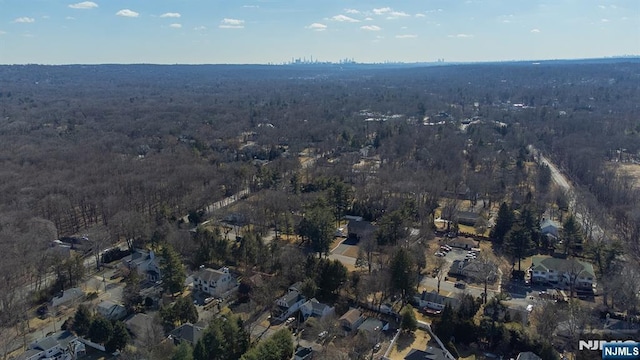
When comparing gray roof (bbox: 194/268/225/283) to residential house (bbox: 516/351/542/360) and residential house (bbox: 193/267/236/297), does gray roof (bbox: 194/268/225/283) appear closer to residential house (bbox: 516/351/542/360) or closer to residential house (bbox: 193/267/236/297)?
residential house (bbox: 193/267/236/297)

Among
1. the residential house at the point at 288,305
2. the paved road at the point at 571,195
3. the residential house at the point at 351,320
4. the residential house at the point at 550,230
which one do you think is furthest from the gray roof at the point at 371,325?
the paved road at the point at 571,195

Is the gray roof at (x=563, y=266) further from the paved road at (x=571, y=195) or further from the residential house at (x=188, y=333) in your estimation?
the residential house at (x=188, y=333)

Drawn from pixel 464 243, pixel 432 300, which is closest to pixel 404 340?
pixel 432 300

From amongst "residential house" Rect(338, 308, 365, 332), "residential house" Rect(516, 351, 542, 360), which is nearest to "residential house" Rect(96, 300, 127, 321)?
"residential house" Rect(338, 308, 365, 332)

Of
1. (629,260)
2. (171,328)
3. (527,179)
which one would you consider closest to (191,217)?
(171,328)

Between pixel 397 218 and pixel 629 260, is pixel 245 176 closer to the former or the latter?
pixel 397 218

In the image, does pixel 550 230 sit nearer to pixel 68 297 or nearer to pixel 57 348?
pixel 57 348

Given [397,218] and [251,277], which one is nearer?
[251,277]
